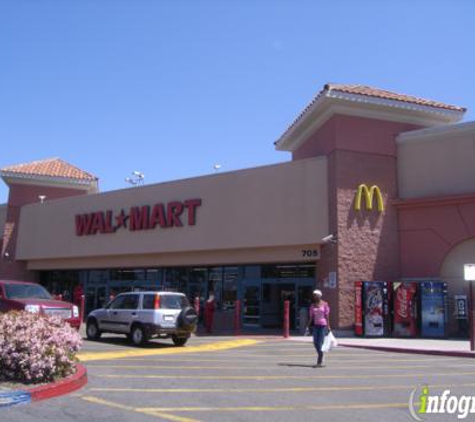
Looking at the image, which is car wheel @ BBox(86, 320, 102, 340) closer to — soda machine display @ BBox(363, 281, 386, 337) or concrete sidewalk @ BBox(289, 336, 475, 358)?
concrete sidewalk @ BBox(289, 336, 475, 358)

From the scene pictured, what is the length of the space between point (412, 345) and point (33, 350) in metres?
13.1

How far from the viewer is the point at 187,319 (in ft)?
59.0

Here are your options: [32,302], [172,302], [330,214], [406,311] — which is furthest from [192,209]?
[32,302]

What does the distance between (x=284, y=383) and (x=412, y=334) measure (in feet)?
39.2

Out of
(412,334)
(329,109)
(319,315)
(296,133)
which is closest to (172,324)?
(319,315)

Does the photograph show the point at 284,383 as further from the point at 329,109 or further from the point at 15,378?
the point at 329,109

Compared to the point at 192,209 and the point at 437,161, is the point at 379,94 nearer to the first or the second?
the point at 437,161

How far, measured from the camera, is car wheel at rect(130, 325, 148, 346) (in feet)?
58.6

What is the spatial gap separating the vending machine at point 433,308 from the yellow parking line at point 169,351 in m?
6.17

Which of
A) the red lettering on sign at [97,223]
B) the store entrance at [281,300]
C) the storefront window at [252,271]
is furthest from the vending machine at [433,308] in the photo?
the red lettering on sign at [97,223]

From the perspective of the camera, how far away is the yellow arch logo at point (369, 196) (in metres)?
23.3

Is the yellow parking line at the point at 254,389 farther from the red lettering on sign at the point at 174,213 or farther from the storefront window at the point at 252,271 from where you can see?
the red lettering on sign at the point at 174,213

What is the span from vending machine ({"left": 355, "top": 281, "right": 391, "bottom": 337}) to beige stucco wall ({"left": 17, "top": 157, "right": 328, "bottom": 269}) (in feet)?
8.74

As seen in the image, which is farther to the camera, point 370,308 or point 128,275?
point 128,275
